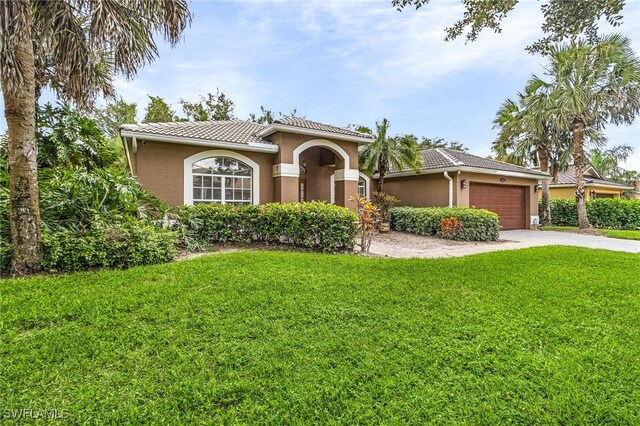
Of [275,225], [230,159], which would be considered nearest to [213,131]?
[230,159]

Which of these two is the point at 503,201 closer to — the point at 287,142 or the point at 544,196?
the point at 544,196

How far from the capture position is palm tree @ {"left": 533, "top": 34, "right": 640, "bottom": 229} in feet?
49.2

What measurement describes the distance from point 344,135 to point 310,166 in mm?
3801

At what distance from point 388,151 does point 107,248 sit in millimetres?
12821

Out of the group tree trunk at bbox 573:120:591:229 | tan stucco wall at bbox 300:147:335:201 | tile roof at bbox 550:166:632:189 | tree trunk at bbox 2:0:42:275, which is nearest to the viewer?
tree trunk at bbox 2:0:42:275

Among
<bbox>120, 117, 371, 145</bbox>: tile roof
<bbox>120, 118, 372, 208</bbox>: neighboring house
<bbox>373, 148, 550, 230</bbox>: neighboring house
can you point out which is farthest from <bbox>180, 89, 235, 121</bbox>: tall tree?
<bbox>373, 148, 550, 230</bbox>: neighboring house

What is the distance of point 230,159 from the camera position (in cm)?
1286

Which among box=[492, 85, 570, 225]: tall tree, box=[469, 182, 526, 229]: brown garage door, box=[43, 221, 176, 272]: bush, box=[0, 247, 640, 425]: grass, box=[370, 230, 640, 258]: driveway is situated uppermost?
box=[492, 85, 570, 225]: tall tree

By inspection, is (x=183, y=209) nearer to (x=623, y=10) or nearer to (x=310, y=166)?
(x=310, y=166)

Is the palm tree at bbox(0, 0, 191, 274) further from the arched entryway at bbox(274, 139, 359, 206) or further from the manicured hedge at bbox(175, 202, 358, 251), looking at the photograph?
the arched entryway at bbox(274, 139, 359, 206)

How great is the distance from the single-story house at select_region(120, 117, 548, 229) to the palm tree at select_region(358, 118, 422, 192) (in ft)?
5.18

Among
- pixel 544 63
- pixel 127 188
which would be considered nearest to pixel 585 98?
pixel 544 63

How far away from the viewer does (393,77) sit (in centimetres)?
1248

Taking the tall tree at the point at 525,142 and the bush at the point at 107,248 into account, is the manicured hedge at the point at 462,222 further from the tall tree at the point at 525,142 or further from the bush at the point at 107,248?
the bush at the point at 107,248
